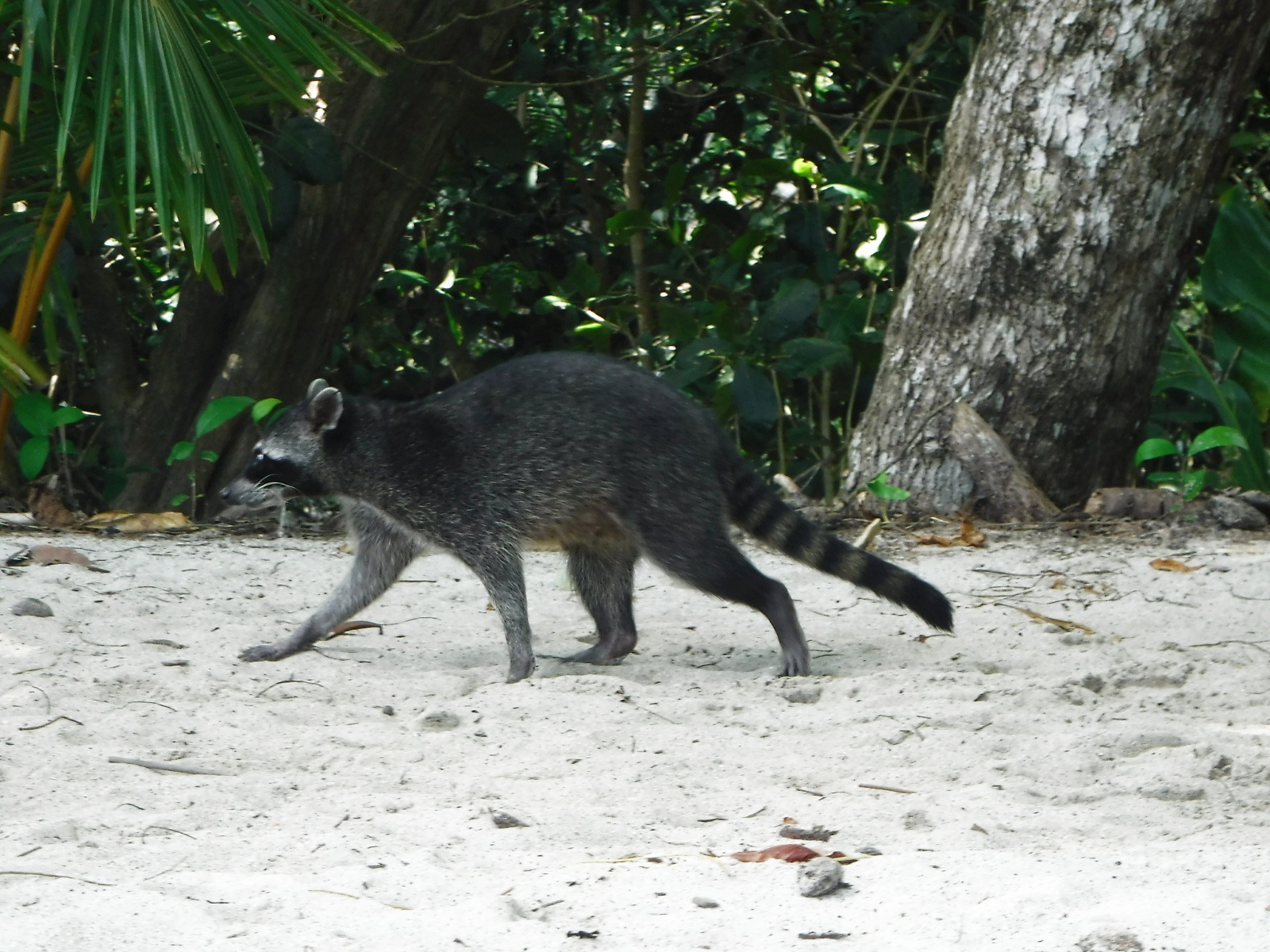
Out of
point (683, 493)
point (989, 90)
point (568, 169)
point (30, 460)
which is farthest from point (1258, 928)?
point (568, 169)

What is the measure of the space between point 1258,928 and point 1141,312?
Result: 4.46m

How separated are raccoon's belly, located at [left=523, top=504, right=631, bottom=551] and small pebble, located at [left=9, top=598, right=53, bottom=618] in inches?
61.3

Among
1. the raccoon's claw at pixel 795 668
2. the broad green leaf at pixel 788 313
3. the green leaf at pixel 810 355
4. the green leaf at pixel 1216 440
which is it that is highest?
the broad green leaf at pixel 788 313

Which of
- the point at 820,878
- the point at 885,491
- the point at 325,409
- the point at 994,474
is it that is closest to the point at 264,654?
the point at 325,409

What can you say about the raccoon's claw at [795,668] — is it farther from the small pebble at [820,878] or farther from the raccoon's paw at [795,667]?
the small pebble at [820,878]

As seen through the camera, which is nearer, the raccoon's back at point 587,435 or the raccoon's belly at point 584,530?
the raccoon's back at point 587,435

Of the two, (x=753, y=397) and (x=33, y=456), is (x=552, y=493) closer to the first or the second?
(x=753, y=397)

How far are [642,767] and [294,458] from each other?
2.13m

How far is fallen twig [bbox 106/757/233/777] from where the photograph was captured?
11.4ft

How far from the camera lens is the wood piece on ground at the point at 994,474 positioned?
635 cm

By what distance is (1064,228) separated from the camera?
20.8ft

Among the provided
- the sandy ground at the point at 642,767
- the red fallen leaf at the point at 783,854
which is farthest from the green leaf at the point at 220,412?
the red fallen leaf at the point at 783,854

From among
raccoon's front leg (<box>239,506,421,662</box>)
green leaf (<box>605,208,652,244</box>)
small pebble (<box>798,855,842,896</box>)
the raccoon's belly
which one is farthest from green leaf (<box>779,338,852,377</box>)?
small pebble (<box>798,855,842,896</box>)

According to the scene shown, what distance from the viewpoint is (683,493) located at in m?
4.70
